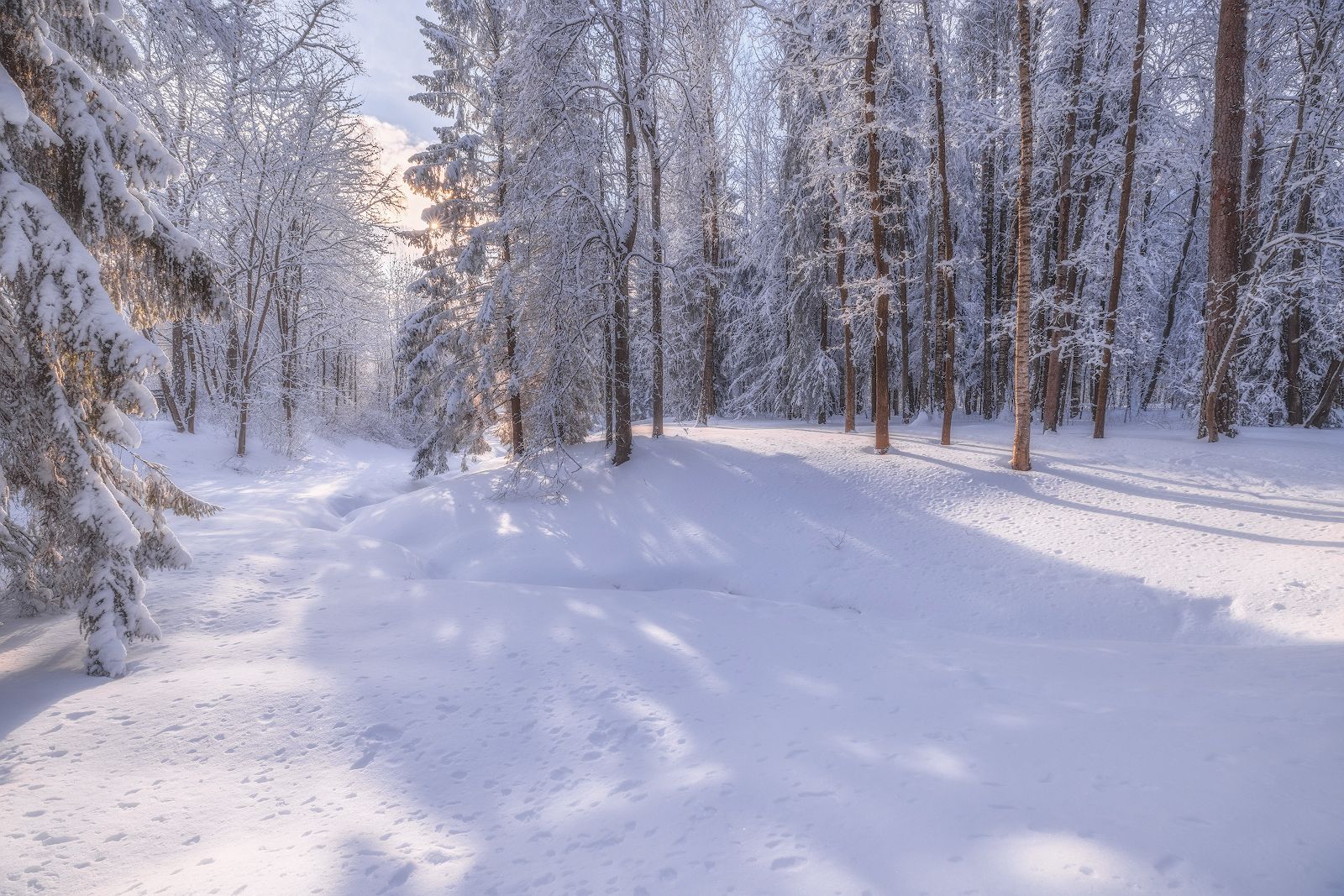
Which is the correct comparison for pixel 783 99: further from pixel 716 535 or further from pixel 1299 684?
pixel 1299 684

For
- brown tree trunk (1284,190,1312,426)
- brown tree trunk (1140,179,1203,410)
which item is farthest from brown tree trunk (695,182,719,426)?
brown tree trunk (1140,179,1203,410)

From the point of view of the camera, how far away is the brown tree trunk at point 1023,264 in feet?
31.7

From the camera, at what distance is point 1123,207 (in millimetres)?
11992

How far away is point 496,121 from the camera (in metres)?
13.5

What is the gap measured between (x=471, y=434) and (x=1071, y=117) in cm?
1629

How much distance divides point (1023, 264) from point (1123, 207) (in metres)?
4.50

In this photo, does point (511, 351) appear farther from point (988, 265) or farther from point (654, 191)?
point (988, 265)

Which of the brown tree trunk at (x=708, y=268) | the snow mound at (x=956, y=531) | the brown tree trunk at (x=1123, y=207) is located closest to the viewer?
the snow mound at (x=956, y=531)

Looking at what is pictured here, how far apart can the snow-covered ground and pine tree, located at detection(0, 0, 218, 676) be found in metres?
1.06

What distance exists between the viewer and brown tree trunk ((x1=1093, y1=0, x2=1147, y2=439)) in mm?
11297

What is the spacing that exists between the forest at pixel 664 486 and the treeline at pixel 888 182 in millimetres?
143

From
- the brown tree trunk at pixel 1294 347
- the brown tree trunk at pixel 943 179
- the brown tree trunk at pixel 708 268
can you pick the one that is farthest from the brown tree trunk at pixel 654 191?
the brown tree trunk at pixel 1294 347

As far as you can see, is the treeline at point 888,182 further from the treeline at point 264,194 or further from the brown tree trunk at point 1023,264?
the treeline at point 264,194

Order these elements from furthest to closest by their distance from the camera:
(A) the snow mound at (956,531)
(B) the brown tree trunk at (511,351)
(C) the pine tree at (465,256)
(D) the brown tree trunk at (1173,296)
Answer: (D) the brown tree trunk at (1173,296)
(C) the pine tree at (465,256)
(B) the brown tree trunk at (511,351)
(A) the snow mound at (956,531)
